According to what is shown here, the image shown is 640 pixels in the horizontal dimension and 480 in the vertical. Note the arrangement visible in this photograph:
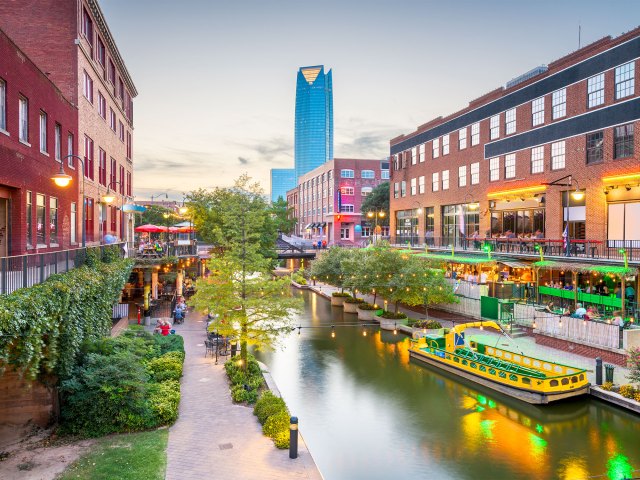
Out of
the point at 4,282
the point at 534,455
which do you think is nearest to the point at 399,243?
the point at 534,455

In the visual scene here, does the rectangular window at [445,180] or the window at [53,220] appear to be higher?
the rectangular window at [445,180]

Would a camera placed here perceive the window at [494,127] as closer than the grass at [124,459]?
No

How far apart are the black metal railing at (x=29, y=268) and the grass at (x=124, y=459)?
4994 millimetres

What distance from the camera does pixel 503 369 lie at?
75.8ft

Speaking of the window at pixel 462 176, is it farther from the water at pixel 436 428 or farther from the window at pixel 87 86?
the window at pixel 87 86

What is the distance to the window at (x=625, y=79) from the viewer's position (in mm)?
30656

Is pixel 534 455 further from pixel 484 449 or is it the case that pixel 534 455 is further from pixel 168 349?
pixel 168 349

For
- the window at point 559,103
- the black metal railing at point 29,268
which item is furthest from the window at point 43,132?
the window at point 559,103

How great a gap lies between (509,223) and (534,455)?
97.8 feet

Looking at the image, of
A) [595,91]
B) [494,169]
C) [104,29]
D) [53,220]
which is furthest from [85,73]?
[494,169]

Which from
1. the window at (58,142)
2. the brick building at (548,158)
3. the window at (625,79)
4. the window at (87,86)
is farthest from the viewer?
the brick building at (548,158)

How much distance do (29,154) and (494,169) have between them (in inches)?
1507

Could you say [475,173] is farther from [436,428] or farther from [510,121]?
[436,428]

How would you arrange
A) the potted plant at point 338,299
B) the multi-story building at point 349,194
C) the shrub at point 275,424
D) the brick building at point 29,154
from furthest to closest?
the multi-story building at point 349,194 < the potted plant at point 338,299 < the brick building at point 29,154 < the shrub at point 275,424
